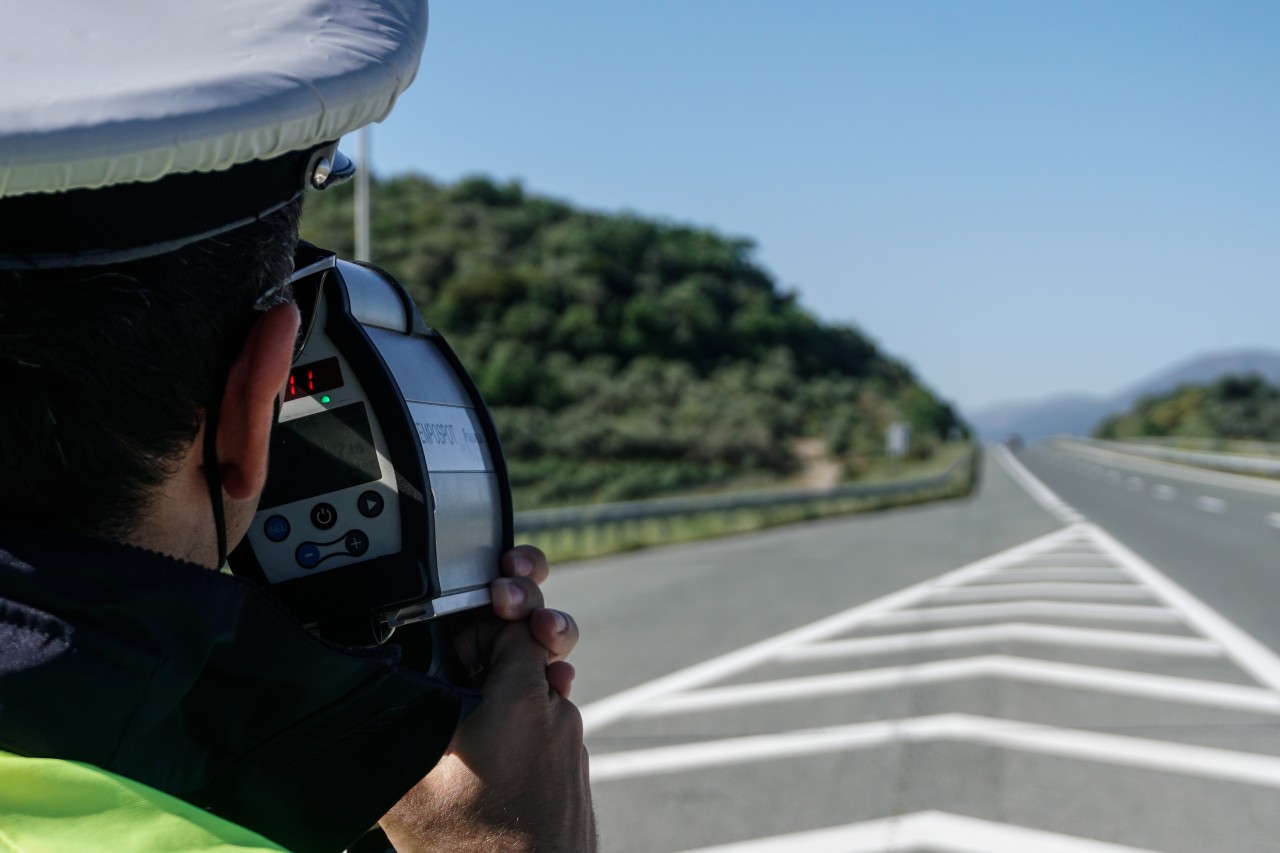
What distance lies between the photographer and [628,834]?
4727 millimetres

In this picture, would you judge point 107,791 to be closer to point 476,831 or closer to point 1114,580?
point 476,831

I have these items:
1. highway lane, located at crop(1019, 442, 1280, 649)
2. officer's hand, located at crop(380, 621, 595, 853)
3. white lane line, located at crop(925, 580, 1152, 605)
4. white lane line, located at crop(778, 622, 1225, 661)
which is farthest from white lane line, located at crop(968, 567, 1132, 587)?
officer's hand, located at crop(380, 621, 595, 853)

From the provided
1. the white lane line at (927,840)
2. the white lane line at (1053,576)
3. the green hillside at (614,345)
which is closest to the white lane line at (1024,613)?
the white lane line at (1053,576)

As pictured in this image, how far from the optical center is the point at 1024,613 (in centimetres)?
999

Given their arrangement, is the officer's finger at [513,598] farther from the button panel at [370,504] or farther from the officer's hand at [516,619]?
the button panel at [370,504]

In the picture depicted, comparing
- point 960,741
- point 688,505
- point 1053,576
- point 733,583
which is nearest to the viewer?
point 960,741

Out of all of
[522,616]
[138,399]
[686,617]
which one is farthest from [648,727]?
[138,399]

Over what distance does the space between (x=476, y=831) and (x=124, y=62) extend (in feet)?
2.22

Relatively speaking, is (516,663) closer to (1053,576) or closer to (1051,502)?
(1053,576)

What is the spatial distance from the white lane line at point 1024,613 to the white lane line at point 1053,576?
165 cm

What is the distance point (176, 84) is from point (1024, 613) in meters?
9.91

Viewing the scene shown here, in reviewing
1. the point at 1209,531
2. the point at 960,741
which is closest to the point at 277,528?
the point at 960,741

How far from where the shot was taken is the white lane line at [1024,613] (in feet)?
31.8

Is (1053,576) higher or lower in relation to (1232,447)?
higher
